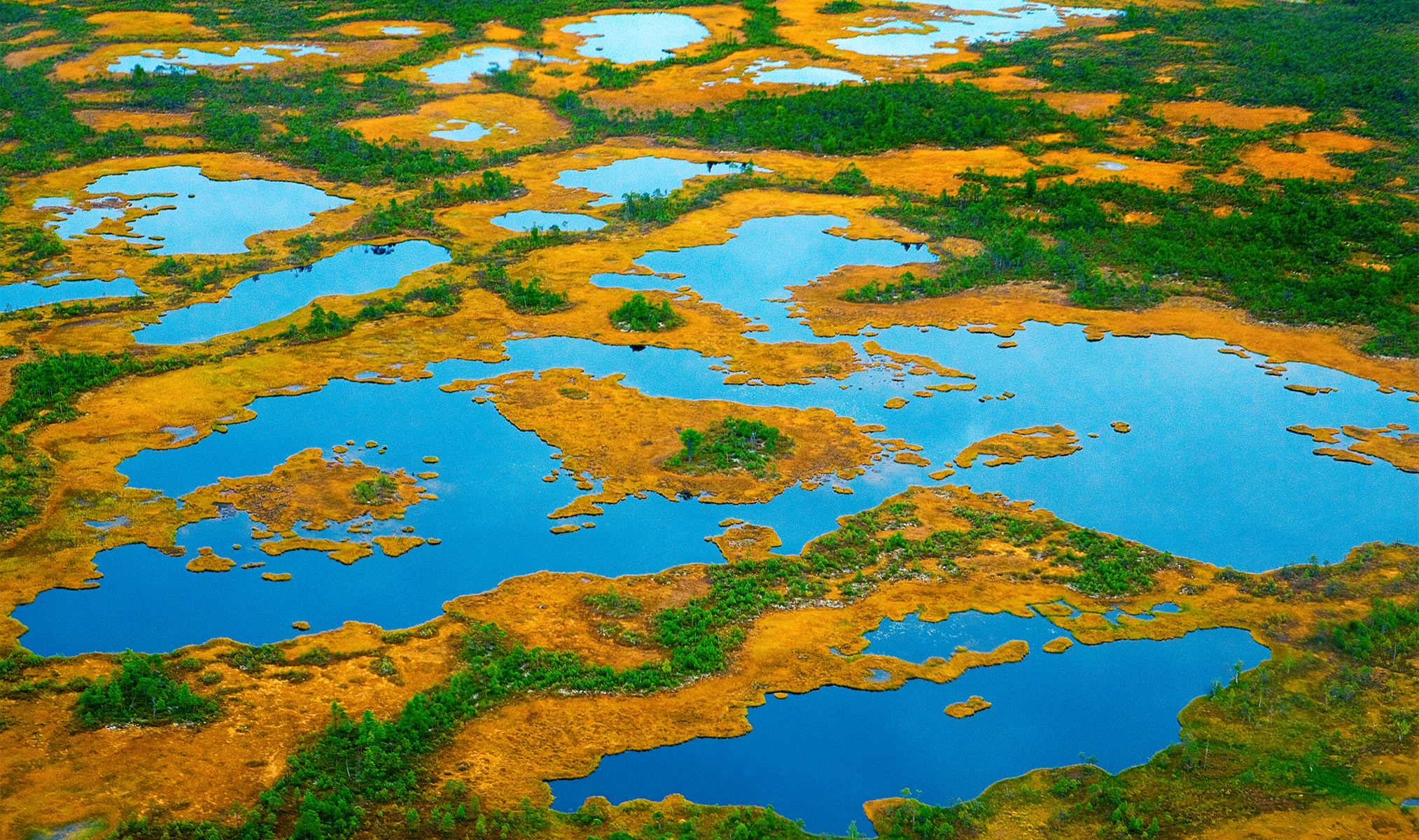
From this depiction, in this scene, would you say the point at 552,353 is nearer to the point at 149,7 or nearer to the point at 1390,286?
the point at 1390,286

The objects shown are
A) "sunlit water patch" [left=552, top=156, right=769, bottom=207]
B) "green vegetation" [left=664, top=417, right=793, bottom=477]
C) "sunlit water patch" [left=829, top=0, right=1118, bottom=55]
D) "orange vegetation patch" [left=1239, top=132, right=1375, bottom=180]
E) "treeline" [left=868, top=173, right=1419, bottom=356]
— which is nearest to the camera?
"green vegetation" [left=664, top=417, right=793, bottom=477]

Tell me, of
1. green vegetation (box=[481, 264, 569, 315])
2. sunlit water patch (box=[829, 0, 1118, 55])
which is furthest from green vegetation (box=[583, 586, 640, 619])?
sunlit water patch (box=[829, 0, 1118, 55])

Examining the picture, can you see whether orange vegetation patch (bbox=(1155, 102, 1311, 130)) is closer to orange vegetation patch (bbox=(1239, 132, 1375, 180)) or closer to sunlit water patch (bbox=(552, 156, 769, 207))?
orange vegetation patch (bbox=(1239, 132, 1375, 180))

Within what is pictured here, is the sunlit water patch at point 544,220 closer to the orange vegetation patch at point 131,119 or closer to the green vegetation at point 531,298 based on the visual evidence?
the green vegetation at point 531,298

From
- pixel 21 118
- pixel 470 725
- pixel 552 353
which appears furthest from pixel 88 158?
pixel 470 725

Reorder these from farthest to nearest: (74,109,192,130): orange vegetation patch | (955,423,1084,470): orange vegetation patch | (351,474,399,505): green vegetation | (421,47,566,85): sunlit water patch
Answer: (421,47,566,85): sunlit water patch < (74,109,192,130): orange vegetation patch < (955,423,1084,470): orange vegetation patch < (351,474,399,505): green vegetation

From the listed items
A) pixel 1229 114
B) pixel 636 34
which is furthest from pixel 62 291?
pixel 1229 114

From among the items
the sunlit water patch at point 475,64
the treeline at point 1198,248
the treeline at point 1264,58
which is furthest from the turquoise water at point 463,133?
the treeline at point 1264,58
